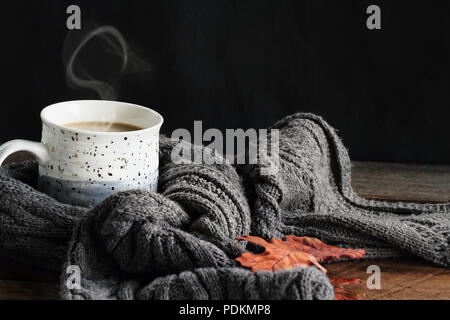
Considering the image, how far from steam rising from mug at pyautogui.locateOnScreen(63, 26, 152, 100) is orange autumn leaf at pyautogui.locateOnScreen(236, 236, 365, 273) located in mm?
754

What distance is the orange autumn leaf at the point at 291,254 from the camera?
737mm

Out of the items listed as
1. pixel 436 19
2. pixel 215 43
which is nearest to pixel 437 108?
pixel 436 19

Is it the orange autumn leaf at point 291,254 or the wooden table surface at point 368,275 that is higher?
the orange autumn leaf at point 291,254

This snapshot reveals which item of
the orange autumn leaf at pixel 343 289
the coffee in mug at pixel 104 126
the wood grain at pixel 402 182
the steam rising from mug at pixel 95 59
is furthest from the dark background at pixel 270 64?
the orange autumn leaf at pixel 343 289

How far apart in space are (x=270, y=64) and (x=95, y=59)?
41cm

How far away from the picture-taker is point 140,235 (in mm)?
710

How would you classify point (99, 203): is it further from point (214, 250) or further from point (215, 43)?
point (215, 43)

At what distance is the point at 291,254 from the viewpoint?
771mm

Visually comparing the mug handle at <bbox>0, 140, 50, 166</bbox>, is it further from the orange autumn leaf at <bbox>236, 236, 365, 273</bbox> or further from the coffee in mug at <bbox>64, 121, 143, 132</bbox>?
the orange autumn leaf at <bbox>236, 236, 365, 273</bbox>

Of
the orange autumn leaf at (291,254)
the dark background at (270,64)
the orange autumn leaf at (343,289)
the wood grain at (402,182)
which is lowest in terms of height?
the orange autumn leaf at (343,289)

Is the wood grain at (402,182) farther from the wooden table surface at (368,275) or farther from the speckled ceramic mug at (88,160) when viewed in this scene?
the speckled ceramic mug at (88,160)

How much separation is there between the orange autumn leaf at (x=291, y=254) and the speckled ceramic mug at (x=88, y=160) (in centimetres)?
16
